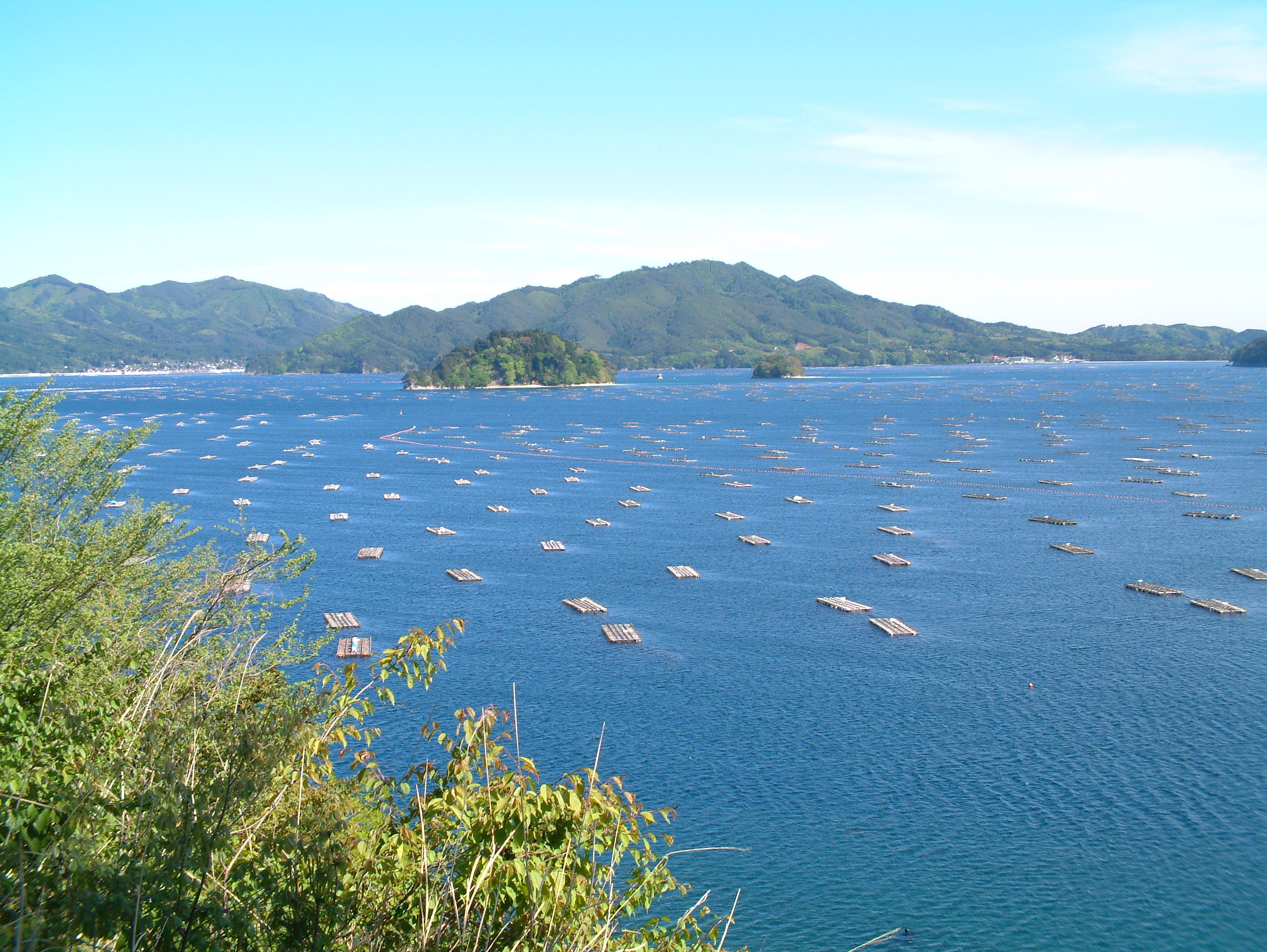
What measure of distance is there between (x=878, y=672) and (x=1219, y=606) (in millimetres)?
21195

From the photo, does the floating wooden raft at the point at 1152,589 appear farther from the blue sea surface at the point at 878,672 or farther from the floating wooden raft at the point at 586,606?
the floating wooden raft at the point at 586,606

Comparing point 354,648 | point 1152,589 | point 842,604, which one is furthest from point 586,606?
point 1152,589

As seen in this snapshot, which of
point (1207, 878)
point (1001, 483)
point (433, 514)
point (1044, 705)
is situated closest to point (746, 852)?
point (1207, 878)

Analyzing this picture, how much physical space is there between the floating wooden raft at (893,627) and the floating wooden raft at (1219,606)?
16323 millimetres

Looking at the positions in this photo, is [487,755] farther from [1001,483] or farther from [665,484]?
[1001,483]

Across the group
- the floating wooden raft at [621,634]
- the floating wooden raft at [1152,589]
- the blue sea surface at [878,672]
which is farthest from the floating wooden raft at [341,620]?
the floating wooden raft at [1152,589]

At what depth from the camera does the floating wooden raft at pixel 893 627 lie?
44.3 metres

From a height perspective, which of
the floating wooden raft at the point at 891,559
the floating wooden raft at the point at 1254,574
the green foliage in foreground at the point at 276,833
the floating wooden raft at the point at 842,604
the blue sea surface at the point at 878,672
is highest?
the green foliage in foreground at the point at 276,833

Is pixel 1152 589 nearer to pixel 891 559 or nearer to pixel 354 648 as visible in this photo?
pixel 891 559

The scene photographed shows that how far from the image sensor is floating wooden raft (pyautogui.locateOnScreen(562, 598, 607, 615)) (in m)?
48.1

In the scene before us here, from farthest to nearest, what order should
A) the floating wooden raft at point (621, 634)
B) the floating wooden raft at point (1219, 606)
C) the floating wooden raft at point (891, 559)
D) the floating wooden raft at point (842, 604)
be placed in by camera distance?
1. the floating wooden raft at point (891, 559)
2. the floating wooden raft at point (842, 604)
3. the floating wooden raft at point (1219, 606)
4. the floating wooden raft at point (621, 634)

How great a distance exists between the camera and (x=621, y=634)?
44.0 m

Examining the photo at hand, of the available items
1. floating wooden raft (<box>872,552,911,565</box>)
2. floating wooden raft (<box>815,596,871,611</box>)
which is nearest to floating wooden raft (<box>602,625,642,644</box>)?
floating wooden raft (<box>815,596,871,611</box>)

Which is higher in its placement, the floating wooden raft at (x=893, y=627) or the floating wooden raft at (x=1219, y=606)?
the floating wooden raft at (x=1219, y=606)
